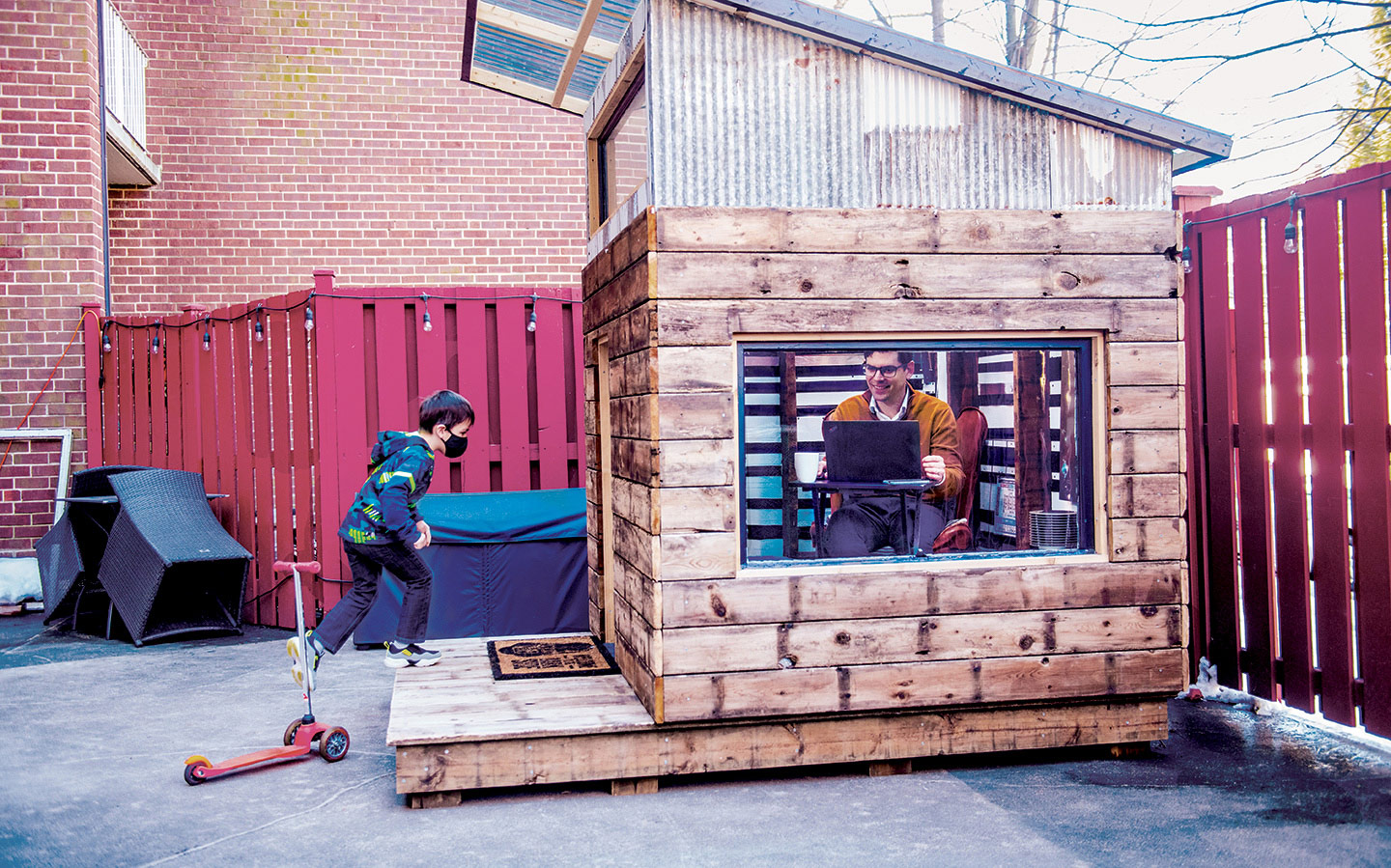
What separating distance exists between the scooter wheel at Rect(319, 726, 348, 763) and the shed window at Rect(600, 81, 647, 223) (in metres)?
2.87

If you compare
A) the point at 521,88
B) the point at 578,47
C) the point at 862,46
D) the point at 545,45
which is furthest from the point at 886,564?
the point at 521,88

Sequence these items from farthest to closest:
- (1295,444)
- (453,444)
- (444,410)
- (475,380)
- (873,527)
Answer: (475,380) → (453,444) → (444,410) → (1295,444) → (873,527)

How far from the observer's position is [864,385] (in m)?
5.07

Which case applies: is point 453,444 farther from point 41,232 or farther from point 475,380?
point 41,232

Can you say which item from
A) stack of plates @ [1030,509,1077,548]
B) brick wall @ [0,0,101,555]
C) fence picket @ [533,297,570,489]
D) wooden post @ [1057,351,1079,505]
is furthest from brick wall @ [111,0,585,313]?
stack of plates @ [1030,509,1077,548]

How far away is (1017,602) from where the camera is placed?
4879mm

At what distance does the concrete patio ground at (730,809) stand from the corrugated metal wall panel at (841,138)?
8.27 ft

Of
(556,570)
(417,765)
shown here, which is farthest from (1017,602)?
(556,570)

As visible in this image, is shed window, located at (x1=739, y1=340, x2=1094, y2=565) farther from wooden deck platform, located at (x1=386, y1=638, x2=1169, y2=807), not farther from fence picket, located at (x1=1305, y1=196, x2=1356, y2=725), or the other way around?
fence picket, located at (x1=1305, y1=196, x2=1356, y2=725)

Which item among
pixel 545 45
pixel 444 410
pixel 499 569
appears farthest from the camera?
pixel 499 569

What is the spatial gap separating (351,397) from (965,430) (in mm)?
4927

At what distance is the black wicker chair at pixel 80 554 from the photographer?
8.20 m

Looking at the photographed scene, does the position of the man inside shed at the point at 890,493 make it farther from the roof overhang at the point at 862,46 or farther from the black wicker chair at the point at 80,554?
the black wicker chair at the point at 80,554

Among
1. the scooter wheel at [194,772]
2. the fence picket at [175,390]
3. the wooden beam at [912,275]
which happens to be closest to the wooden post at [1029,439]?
the wooden beam at [912,275]
